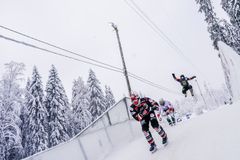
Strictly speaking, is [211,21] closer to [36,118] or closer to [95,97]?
[95,97]

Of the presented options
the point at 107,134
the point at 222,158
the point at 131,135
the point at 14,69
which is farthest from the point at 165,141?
the point at 14,69

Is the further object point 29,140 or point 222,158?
point 29,140

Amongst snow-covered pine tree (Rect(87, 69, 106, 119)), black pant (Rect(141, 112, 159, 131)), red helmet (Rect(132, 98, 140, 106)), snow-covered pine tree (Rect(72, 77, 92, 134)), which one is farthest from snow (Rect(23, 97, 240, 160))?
snow-covered pine tree (Rect(87, 69, 106, 119))

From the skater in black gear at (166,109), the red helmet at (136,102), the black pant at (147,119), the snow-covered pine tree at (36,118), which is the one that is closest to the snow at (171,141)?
the black pant at (147,119)

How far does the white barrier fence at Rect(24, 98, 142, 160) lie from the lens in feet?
30.0

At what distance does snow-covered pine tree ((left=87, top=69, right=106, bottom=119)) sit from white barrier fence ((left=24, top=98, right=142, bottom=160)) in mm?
26498

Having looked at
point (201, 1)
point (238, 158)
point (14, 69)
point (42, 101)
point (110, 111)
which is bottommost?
point (238, 158)

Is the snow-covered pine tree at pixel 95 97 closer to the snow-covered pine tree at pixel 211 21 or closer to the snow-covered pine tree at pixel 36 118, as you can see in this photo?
the snow-covered pine tree at pixel 36 118

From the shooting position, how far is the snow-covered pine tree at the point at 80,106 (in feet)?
131

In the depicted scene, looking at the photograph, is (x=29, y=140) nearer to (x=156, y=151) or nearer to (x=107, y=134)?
(x=107, y=134)

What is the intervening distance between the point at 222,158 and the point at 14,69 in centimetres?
2811

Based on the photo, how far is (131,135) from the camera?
14.7 meters

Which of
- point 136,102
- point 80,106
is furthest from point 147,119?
point 80,106

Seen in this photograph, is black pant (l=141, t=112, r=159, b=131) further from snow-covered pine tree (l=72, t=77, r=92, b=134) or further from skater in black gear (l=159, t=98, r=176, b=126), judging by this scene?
snow-covered pine tree (l=72, t=77, r=92, b=134)
